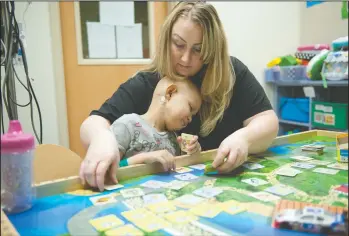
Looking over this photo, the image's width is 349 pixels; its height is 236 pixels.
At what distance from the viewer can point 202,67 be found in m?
1.13

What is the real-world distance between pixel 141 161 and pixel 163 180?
0.11m

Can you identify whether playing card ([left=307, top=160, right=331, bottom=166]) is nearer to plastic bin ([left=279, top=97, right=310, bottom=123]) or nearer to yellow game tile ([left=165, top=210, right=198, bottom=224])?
yellow game tile ([left=165, top=210, right=198, bottom=224])

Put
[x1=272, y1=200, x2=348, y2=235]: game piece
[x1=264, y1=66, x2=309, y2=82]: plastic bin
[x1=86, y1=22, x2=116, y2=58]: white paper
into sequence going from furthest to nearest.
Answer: [x1=264, y1=66, x2=309, y2=82]: plastic bin < [x1=86, y1=22, x2=116, y2=58]: white paper < [x1=272, y1=200, x2=348, y2=235]: game piece

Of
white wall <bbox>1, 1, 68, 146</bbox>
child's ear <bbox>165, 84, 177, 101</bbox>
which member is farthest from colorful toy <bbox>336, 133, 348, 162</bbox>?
white wall <bbox>1, 1, 68, 146</bbox>

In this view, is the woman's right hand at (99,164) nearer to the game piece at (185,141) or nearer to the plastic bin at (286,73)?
the game piece at (185,141)

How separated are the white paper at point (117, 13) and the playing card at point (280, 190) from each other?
2.07 meters

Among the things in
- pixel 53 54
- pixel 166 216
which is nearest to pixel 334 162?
pixel 166 216

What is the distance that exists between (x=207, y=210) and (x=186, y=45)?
634 mm

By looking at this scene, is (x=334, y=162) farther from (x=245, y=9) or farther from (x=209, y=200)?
(x=245, y=9)

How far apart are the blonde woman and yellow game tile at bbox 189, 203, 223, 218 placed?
366 mm

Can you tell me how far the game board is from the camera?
0.50 m

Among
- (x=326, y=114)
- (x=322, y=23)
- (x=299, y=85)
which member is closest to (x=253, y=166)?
(x=326, y=114)

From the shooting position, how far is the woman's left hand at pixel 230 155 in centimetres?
77

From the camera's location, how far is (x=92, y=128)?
0.89 m
